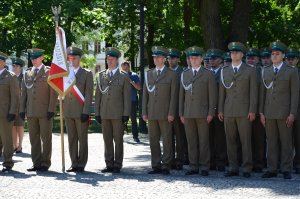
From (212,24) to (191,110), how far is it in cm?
752

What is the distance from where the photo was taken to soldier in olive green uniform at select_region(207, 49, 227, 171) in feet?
42.3

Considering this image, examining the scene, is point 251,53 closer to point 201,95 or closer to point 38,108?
point 201,95

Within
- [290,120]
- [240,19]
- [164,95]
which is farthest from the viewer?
[240,19]

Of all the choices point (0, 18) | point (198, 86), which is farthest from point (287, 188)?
point (0, 18)

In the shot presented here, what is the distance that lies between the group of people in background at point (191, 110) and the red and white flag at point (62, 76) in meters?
0.12

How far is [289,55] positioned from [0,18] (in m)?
19.3

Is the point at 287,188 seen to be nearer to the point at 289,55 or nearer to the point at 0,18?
the point at 289,55

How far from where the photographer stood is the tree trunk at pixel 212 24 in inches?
758

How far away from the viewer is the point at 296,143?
12.6 meters

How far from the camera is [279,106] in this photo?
1159 cm

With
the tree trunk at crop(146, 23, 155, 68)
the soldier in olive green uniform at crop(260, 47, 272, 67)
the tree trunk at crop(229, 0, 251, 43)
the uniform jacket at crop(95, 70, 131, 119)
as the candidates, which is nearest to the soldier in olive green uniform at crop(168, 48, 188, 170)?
the uniform jacket at crop(95, 70, 131, 119)

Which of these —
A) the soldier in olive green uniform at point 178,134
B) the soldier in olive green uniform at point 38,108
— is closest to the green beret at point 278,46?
the soldier in olive green uniform at point 178,134

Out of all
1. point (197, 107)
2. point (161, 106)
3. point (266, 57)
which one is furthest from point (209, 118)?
point (266, 57)

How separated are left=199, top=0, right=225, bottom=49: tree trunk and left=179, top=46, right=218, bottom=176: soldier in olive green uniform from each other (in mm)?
6972
